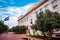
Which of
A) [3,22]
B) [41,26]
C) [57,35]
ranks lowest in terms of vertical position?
[57,35]

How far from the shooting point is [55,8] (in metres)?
20.6

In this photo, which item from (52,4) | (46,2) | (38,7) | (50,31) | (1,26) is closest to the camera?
(50,31)

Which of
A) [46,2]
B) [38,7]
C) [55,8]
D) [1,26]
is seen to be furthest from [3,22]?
[55,8]

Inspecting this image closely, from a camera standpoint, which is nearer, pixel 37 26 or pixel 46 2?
pixel 37 26

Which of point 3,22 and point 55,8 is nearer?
point 55,8

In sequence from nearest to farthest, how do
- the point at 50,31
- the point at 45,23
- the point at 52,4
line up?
the point at 45,23, the point at 50,31, the point at 52,4

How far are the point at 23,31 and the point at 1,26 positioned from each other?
6715mm

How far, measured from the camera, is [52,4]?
21656 millimetres

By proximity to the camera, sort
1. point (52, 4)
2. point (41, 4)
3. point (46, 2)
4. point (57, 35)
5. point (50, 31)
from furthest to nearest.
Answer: point (41, 4)
point (46, 2)
point (52, 4)
point (57, 35)
point (50, 31)

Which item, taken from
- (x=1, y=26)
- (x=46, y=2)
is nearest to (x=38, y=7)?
(x=46, y=2)

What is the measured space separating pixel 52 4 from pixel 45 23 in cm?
724

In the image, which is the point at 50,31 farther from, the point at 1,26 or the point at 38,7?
the point at 1,26

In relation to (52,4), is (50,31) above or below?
below

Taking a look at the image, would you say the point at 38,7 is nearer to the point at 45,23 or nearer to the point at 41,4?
the point at 41,4
